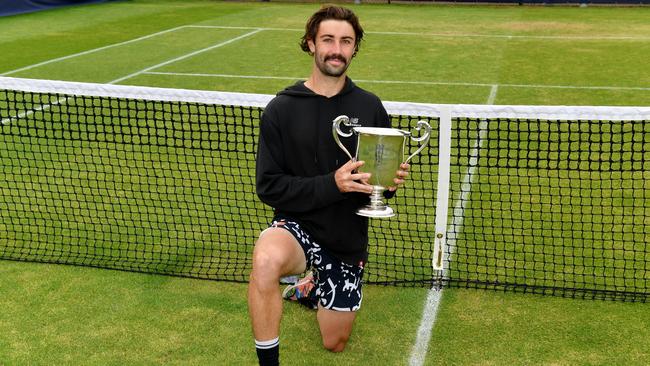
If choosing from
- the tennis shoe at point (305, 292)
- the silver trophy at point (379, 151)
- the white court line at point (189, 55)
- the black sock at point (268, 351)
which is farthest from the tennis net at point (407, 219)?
the white court line at point (189, 55)

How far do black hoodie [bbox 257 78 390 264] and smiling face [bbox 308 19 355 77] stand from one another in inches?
10.4

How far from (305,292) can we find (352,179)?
1.67 metres

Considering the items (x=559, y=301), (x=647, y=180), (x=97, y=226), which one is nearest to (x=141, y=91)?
(x=97, y=226)

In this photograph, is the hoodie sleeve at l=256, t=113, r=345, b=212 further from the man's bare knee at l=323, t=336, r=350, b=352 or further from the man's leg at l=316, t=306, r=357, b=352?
the man's bare knee at l=323, t=336, r=350, b=352

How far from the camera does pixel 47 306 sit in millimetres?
5980

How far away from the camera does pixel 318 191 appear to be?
15.8 feet

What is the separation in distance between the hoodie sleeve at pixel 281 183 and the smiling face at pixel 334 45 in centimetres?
51

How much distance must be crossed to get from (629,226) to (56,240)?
5440 mm

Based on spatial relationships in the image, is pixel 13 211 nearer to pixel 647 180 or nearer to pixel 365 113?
pixel 365 113

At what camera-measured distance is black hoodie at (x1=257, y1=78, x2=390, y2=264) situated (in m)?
4.97

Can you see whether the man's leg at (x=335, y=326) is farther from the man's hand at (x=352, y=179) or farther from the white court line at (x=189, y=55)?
the white court line at (x=189, y=55)

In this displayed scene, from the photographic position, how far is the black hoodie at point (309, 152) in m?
4.97

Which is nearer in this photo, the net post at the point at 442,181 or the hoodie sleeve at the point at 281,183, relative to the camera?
the hoodie sleeve at the point at 281,183

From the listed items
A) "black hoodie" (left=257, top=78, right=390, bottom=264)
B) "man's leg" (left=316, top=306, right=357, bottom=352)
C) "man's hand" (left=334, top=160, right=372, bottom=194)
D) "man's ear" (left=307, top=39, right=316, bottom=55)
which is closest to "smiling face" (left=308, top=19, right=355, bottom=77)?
"man's ear" (left=307, top=39, right=316, bottom=55)
